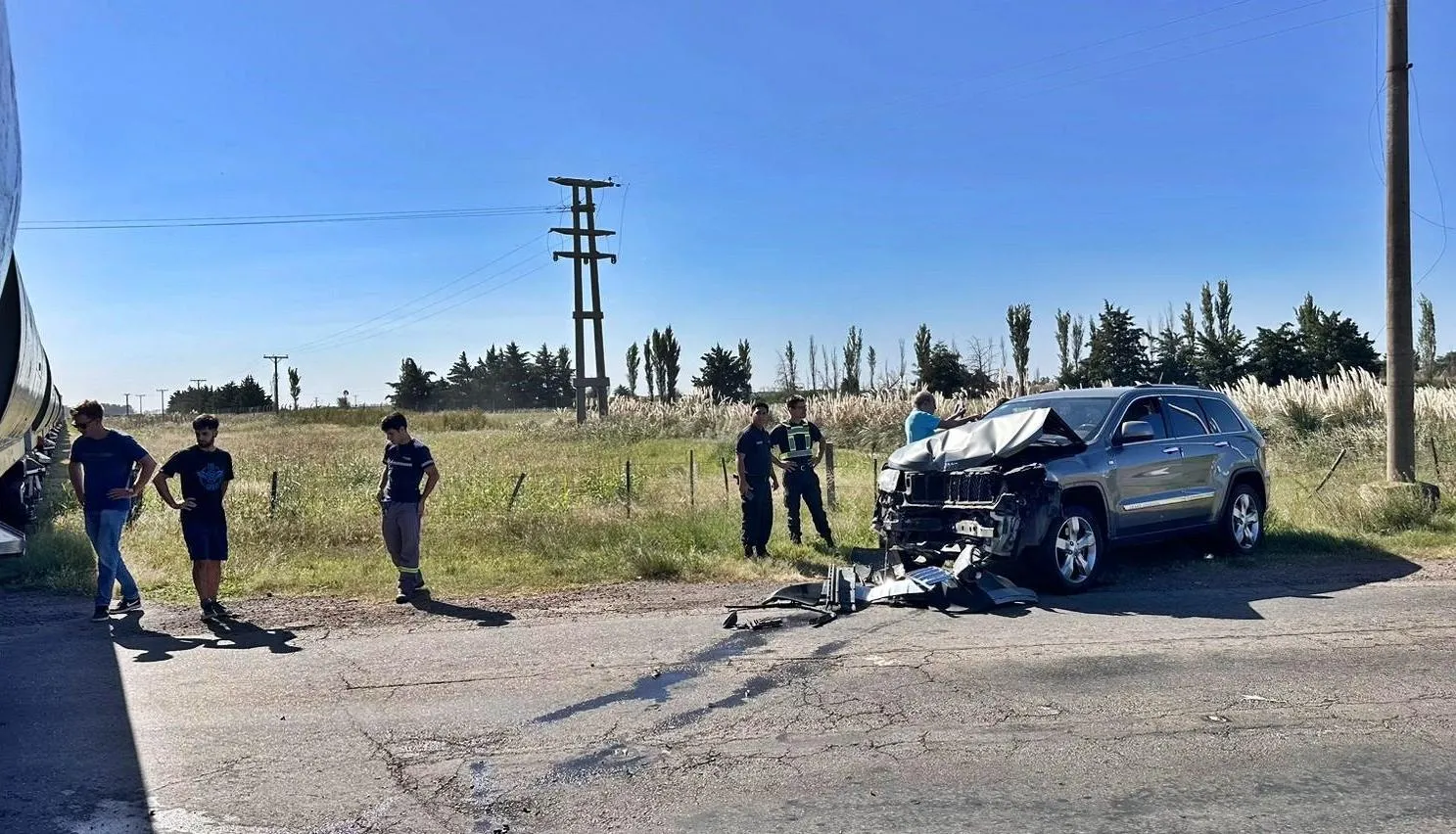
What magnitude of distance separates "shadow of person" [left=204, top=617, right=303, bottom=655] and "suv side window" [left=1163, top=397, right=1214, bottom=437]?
7767 millimetres

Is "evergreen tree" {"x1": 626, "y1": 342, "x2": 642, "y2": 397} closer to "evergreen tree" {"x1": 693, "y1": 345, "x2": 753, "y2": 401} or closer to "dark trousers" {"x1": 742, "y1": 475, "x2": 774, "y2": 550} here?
"evergreen tree" {"x1": 693, "y1": 345, "x2": 753, "y2": 401}

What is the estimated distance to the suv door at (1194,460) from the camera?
386 inches

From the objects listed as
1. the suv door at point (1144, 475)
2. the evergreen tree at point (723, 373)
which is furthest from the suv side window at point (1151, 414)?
the evergreen tree at point (723, 373)

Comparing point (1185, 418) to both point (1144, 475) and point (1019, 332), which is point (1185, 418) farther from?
point (1019, 332)

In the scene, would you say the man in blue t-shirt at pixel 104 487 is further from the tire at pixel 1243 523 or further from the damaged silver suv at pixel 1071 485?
the tire at pixel 1243 523

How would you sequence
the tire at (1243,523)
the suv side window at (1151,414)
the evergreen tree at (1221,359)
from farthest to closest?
the evergreen tree at (1221,359) < the tire at (1243,523) < the suv side window at (1151,414)

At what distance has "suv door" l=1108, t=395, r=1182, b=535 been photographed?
9234 millimetres

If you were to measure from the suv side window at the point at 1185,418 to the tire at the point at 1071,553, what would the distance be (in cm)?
171

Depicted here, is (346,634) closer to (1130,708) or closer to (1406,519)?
(1130,708)

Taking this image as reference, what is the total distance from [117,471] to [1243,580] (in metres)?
9.20

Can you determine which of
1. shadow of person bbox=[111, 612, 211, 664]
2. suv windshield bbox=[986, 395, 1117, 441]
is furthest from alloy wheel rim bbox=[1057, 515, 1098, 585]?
shadow of person bbox=[111, 612, 211, 664]

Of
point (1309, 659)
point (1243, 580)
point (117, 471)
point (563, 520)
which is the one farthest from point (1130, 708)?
point (563, 520)

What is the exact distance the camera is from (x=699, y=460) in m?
26.6

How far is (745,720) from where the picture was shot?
535 centimetres
